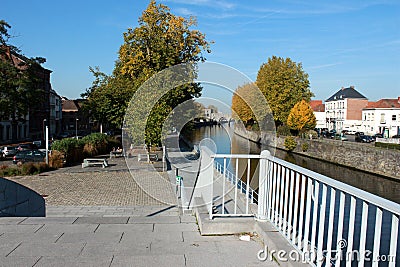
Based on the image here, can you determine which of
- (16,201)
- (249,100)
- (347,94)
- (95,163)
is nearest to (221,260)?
(16,201)

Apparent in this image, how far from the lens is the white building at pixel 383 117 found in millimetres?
59406

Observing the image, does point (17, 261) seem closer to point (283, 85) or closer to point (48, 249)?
point (48, 249)

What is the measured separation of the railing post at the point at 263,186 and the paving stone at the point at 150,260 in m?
1.15

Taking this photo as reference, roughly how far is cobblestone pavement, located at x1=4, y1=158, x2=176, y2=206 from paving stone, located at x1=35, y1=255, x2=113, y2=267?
8.84 meters

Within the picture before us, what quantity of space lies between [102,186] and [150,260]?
14.0 m

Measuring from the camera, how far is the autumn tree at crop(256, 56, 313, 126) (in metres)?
49.1

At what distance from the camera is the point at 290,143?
44375mm

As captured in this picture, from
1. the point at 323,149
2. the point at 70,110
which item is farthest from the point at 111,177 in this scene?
the point at 70,110

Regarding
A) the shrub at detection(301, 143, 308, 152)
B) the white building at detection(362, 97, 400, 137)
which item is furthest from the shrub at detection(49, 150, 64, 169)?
the white building at detection(362, 97, 400, 137)

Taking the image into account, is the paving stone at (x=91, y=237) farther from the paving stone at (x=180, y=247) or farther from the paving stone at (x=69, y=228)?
the paving stone at (x=180, y=247)

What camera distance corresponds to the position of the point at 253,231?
420 cm

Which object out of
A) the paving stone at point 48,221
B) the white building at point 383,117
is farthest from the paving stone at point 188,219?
the white building at point 383,117

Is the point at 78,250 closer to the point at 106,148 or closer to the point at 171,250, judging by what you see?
the point at 171,250

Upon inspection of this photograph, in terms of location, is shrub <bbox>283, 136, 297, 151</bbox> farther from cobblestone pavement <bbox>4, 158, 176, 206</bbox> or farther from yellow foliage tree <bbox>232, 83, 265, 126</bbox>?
yellow foliage tree <bbox>232, 83, 265, 126</bbox>
